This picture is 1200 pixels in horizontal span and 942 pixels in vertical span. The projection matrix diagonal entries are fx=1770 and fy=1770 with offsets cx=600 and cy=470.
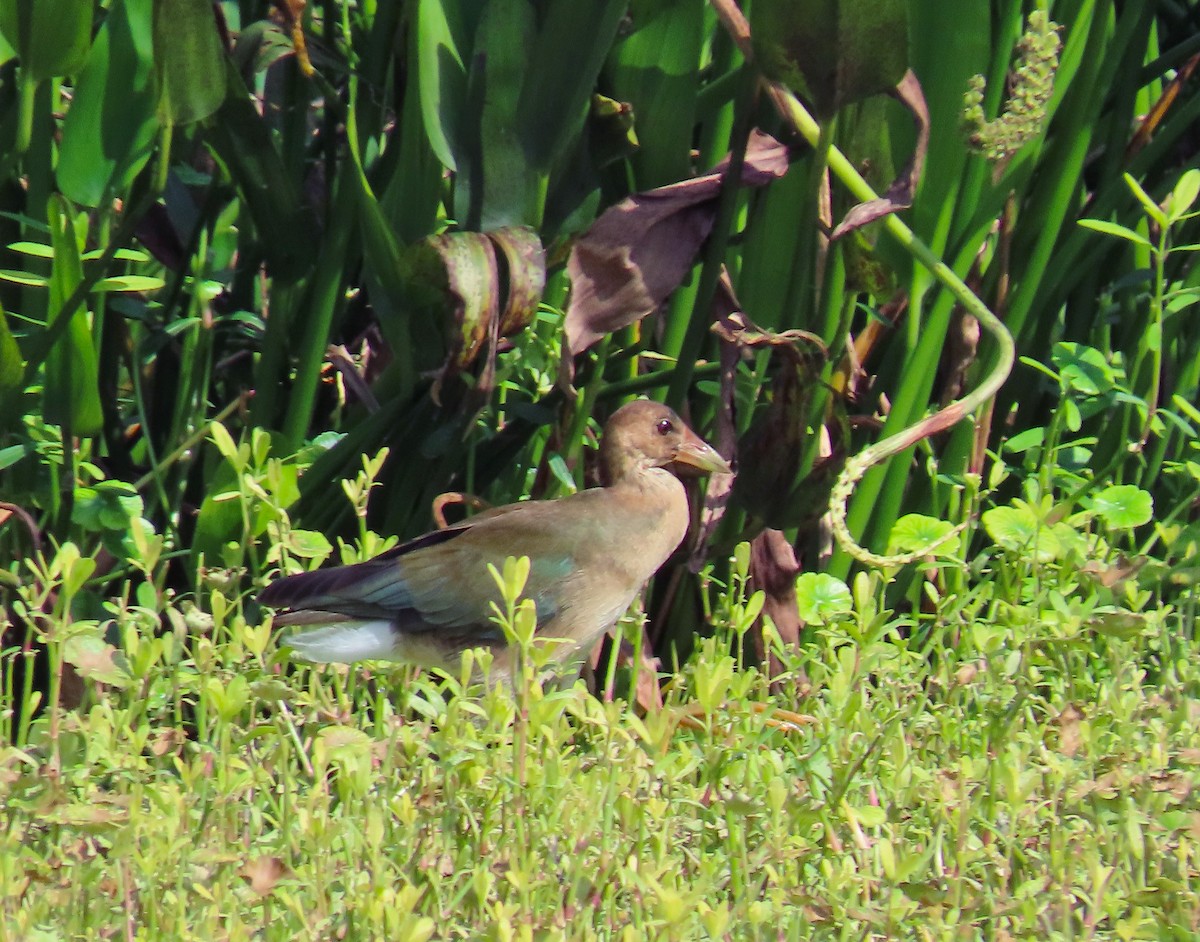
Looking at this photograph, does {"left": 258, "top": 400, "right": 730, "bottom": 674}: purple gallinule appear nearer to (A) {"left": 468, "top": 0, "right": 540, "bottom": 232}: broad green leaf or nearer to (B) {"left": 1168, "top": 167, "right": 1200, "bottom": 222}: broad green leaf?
(A) {"left": 468, "top": 0, "right": 540, "bottom": 232}: broad green leaf

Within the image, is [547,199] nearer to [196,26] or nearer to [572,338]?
[572,338]

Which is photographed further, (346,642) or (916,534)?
(916,534)

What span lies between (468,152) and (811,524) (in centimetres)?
98

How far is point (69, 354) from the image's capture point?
298 cm

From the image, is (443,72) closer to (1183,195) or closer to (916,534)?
(916,534)

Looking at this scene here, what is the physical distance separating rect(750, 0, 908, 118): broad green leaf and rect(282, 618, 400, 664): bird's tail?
3.75 feet

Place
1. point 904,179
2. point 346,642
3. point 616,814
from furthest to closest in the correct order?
point 346,642 → point 904,179 → point 616,814

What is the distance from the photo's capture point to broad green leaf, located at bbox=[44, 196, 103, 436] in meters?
2.88

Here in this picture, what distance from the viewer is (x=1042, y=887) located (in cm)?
203

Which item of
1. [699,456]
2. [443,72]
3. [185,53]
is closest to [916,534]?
[699,456]

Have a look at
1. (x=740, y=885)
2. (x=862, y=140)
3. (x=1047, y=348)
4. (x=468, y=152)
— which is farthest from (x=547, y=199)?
(x=740, y=885)

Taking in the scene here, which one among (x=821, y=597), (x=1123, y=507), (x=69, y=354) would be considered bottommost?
(x=821, y=597)

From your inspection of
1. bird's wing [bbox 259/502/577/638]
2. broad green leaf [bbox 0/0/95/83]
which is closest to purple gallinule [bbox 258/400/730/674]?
bird's wing [bbox 259/502/577/638]

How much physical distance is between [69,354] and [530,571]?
86 centimetres
